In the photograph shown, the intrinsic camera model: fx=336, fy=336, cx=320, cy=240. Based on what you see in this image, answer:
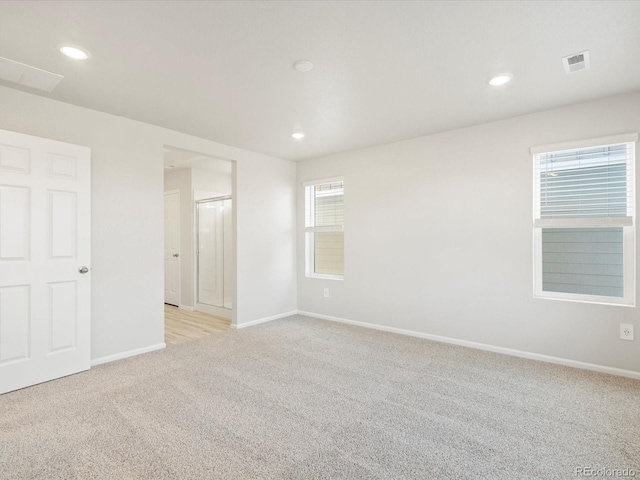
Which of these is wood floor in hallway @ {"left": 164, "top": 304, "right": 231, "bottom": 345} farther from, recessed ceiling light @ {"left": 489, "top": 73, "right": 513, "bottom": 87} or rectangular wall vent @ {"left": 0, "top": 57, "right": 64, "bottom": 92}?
recessed ceiling light @ {"left": 489, "top": 73, "right": 513, "bottom": 87}

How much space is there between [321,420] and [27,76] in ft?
10.6

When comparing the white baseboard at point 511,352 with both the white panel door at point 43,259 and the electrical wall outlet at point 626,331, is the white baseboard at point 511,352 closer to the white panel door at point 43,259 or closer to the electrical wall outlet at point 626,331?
the electrical wall outlet at point 626,331

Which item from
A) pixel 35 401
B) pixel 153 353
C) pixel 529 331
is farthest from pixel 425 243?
pixel 35 401

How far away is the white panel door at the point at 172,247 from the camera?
600cm

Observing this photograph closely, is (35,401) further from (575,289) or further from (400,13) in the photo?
(575,289)

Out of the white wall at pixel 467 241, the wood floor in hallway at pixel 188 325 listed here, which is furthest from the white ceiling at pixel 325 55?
the wood floor in hallway at pixel 188 325

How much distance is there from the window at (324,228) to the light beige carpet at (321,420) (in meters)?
1.88

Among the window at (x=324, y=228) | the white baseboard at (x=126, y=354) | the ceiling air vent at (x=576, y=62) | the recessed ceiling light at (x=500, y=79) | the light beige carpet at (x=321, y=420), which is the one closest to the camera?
the light beige carpet at (x=321, y=420)

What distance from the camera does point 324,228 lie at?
501 cm

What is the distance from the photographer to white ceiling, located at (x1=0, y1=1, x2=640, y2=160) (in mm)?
1821

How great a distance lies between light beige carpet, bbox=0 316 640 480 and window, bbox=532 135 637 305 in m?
0.78

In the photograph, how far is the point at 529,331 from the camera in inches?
131

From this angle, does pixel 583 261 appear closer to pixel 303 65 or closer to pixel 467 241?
pixel 467 241

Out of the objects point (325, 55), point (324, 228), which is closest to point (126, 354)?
point (324, 228)
